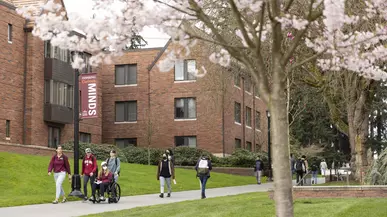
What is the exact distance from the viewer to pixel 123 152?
4656 centimetres

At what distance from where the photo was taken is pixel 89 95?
23781 millimetres

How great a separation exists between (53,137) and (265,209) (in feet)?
93.7

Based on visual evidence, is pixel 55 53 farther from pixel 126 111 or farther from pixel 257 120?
pixel 257 120

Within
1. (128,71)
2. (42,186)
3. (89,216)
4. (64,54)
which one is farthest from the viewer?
(128,71)

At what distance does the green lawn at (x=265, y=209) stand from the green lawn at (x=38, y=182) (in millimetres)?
5695

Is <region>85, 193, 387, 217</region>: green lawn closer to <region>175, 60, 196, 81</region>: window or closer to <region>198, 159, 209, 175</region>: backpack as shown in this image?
<region>198, 159, 209, 175</region>: backpack

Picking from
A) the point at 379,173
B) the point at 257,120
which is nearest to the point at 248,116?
the point at 257,120

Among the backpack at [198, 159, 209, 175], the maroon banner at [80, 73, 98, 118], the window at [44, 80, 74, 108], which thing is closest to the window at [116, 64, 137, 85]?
the window at [44, 80, 74, 108]

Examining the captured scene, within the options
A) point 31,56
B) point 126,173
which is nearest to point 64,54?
point 31,56

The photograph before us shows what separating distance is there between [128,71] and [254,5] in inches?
1778

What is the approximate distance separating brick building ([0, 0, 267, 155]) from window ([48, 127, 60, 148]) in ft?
0.21

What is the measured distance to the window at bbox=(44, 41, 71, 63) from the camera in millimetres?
41406

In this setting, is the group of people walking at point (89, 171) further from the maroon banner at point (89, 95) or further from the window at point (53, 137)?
the window at point (53, 137)

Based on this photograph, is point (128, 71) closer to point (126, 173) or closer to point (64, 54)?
point (64, 54)
